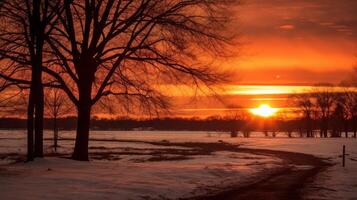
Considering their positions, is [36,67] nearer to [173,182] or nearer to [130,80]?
[130,80]

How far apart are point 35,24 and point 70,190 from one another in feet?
28.2

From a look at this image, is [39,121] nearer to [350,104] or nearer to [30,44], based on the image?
[30,44]

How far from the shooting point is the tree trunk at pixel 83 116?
80.1ft

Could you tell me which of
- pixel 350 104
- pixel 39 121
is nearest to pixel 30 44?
pixel 39 121

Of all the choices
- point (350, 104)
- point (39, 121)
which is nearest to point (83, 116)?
point (39, 121)

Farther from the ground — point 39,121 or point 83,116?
point 83,116

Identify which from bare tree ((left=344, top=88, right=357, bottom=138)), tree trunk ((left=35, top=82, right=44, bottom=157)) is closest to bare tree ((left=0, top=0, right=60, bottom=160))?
tree trunk ((left=35, top=82, right=44, bottom=157))

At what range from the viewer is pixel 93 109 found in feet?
90.5

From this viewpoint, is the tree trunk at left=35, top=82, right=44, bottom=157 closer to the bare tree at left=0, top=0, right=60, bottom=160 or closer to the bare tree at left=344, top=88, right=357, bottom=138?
the bare tree at left=0, top=0, right=60, bottom=160

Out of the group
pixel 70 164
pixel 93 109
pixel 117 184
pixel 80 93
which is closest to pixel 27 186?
pixel 117 184

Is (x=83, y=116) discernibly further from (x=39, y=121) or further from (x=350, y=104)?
(x=350, y=104)

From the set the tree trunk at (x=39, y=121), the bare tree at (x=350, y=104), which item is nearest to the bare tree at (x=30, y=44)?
the tree trunk at (x=39, y=121)

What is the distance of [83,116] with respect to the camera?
2466 cm

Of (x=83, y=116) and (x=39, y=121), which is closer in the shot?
(x=39, y=121)
